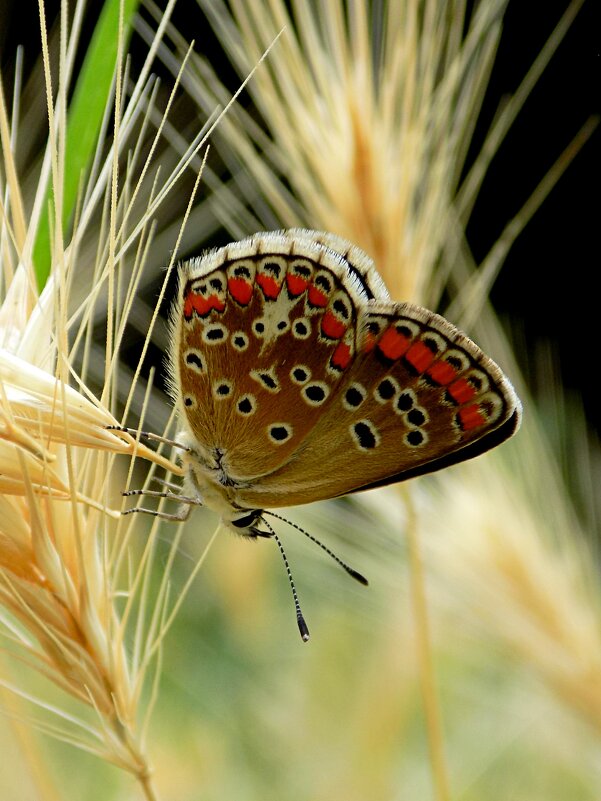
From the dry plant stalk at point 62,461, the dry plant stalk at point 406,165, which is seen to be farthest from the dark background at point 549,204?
the dry plant stalk at point 62,461

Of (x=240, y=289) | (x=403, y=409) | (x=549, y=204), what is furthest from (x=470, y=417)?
(x=549, y=204)

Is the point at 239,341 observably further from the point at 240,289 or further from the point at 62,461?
the point at 62,461

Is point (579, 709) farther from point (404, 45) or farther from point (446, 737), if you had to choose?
point (404, 45)

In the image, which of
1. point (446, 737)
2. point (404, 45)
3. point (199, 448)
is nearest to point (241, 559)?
point (446, 737)

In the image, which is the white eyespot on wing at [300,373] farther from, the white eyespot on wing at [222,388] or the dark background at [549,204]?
the dark background at [549,204]

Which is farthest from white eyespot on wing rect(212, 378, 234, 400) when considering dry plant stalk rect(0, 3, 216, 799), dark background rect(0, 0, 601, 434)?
dark background rect(0, 0, 601, 434)

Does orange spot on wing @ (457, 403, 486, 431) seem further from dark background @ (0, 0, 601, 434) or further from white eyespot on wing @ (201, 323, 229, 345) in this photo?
dark background @ (0, 0, 601, 434)

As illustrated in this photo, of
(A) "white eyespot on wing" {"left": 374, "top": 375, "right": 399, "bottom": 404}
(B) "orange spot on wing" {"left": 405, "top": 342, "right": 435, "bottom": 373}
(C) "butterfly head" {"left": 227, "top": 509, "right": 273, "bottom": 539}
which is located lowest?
(C) "butterfly head" {"left": 227, "top": 509, "right": 273, "bottom": 539}
